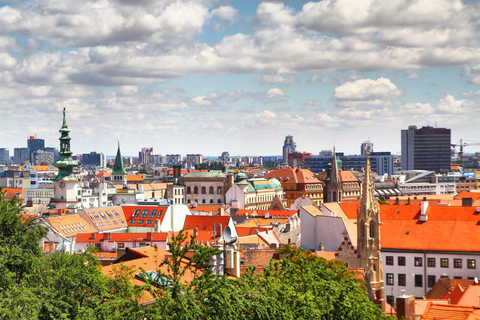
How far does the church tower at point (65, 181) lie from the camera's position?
144 meters

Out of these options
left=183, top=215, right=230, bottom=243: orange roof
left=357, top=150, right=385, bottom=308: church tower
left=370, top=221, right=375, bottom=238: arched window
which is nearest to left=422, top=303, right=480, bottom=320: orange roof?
left=357, top=150, right=385, bottom=308: church tower

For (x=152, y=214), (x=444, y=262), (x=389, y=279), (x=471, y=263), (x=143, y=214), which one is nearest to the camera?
(x=471, y=263)

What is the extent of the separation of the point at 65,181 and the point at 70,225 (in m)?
42.5

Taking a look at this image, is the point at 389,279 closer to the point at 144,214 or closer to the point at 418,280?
the point at 418,280

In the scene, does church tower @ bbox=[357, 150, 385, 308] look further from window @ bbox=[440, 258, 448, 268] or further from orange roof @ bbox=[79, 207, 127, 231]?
orange roof @ bbox=[79, 207, 127, 231]

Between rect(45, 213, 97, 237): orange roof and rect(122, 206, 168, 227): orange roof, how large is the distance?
28.4 ft

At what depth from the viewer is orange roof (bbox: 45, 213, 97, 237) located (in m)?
99.2

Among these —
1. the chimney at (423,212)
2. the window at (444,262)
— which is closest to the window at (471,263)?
the window at (444,262)

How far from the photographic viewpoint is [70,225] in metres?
104

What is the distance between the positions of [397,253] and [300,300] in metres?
39.7

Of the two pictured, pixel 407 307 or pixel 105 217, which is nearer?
pixel 407 307

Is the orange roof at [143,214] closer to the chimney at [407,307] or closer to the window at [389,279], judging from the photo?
the window at [389,279]

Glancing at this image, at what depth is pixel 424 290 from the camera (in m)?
71.1

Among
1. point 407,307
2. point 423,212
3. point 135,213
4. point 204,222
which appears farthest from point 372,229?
point 135,213
